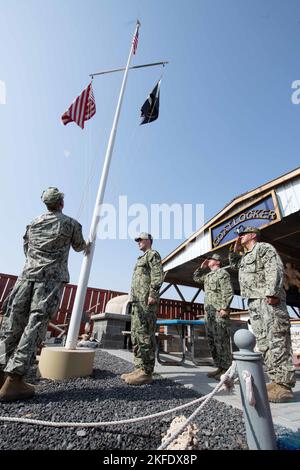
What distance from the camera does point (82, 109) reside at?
5414 millimetres

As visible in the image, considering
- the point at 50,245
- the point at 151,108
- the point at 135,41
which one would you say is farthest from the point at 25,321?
the point at 135,41

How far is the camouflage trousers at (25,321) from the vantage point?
6.49 feet

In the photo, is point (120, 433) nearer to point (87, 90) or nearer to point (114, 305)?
point (87, 90)

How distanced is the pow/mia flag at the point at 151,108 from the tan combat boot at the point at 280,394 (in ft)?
21.8

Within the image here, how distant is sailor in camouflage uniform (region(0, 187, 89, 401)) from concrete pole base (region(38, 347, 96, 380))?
30.0 inches

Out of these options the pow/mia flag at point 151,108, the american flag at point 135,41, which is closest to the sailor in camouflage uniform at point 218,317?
the pow/mia flag at point 151,108

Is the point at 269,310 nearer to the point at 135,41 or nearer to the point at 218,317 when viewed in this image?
the point at 218,317

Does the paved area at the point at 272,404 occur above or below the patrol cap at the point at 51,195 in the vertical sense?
below

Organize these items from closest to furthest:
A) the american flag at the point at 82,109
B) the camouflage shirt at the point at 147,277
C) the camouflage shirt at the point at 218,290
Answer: the camouflage shirt at the point at 147,277 → the camouflage shirt at the point at 218,290 → the american flag at the point at 82,109

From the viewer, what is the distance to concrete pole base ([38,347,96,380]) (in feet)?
9.04

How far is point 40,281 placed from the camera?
227cm

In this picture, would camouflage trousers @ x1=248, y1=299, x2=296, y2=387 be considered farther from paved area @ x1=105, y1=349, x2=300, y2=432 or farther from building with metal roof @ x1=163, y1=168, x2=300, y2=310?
building with metal roof @ x1=163, y1=168, x2=300, y2=310

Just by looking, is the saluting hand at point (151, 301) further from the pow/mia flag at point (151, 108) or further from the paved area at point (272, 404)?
the pow/mia flag at point (151, 108)

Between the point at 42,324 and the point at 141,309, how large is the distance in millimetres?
1290
